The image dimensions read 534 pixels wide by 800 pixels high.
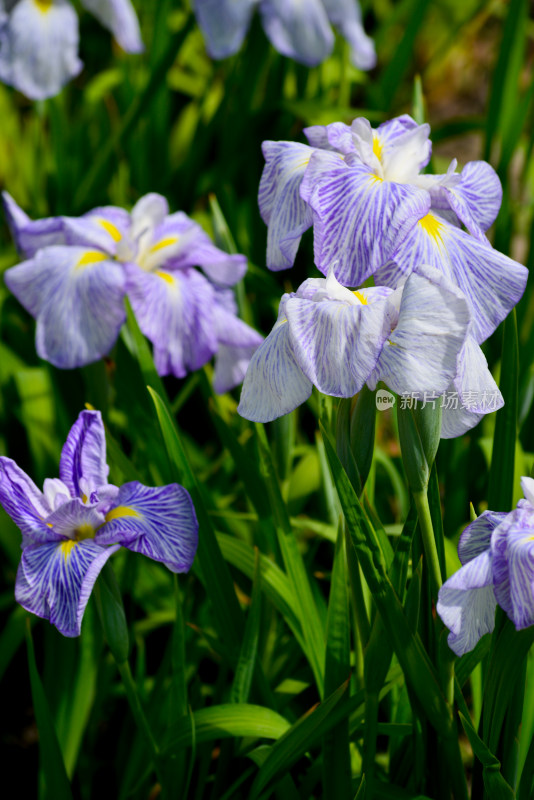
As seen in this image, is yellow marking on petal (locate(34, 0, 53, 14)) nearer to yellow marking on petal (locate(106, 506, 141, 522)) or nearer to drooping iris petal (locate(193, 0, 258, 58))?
drooping iris petal (locate(193, 0, 258, 58))

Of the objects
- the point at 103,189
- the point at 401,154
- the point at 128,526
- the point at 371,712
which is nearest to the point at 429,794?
the point at 371,712

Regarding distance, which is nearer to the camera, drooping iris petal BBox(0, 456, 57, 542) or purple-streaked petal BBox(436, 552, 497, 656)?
purple-streaked petal BBox(436, 552, 497, 656)

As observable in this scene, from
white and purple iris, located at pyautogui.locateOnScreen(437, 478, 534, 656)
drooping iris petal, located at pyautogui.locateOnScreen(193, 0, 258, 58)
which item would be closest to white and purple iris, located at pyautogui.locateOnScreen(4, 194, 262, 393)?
white and purple iris, located at pyautogui.locateOnScreen(437, 478, 534, 656)

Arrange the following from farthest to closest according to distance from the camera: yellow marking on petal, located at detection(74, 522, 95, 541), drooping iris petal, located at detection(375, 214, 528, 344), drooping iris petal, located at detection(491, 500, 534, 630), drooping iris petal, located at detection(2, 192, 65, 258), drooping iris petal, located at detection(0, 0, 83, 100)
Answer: drooping iris petal, located at detection(0, 0, 83, 100), drooping iris petal, located at detection(2, 192, 65, 258), yellow marking on petal, located at detection(74, 522, 95, 541), drooping iris petal, located at detection(375, 214, 528, 344), drooping iris petal, located at detection(491, 500, 534, 630)

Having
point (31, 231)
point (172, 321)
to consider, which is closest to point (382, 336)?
point (172, 321)

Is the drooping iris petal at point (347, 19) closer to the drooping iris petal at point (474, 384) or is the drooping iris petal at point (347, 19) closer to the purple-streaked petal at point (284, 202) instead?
the purple-streaked petal at point (284, 202)

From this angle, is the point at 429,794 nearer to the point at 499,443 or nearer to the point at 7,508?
the point at 499,443

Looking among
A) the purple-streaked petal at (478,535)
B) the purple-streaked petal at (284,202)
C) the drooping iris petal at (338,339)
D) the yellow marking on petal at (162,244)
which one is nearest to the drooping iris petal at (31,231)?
the yellow marking on petal at (162,244)
